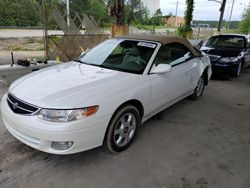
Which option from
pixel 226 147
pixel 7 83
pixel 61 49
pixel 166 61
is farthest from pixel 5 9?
pixel 226 147

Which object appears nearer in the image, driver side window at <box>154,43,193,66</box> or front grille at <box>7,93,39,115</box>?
front grille at <box>7,93,39,115</box>

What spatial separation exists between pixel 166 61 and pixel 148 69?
582 mm

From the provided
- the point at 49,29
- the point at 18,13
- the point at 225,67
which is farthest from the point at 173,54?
the point at 18,13

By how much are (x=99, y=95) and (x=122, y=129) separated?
638 mm

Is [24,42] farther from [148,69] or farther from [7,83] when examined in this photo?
[148,69]

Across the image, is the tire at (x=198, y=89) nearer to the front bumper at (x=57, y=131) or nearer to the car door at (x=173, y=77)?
the car door at (x=173, y=77)

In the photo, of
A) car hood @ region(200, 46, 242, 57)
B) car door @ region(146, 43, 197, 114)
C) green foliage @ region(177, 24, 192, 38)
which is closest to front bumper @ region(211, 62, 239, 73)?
car hood @ region(200, 46, 242, 57)

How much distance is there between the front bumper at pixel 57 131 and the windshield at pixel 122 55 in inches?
42.0

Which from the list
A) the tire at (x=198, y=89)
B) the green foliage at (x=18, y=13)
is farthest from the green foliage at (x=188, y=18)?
the tire at (x=198, y=89)

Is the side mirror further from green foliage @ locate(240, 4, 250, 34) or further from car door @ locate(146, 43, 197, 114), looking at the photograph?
green foliage @ locate(240, 4, 250, 34)

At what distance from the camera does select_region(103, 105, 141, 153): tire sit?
2.75 m

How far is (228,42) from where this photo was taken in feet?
26.8

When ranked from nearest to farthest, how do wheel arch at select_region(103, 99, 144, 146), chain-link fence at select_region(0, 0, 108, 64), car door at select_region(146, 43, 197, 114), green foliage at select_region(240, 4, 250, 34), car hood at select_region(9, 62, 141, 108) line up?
car hood at select_region(9, 62, 141, 108), wheel arch at select_region(103, 99, 144, 146), car door at select_region(146, 43, 197, 114), chain-link fence at select_region(0, 0, 108, 64), green foliage at select_region(240, 4, 250, 34)

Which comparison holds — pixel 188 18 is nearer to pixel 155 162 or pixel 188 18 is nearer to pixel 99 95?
pixel 155 162
